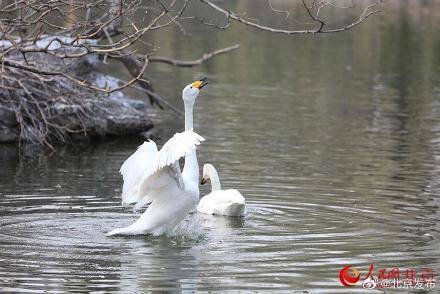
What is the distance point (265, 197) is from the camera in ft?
42.3

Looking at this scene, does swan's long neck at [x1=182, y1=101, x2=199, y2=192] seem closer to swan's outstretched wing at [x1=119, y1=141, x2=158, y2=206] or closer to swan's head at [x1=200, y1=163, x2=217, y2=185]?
swan's outstretched wing at [x1=119, y1=141, x2=158, y2=206]

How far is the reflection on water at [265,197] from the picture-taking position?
360 inches

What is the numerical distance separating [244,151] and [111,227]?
550cm

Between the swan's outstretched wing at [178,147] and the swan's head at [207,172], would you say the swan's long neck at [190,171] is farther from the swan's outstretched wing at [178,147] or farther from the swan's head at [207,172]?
the swan's head at [207,172]

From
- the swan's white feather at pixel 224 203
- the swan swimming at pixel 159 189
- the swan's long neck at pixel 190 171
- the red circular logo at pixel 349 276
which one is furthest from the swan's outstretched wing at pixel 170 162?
the red circular logo at pixel 349 276

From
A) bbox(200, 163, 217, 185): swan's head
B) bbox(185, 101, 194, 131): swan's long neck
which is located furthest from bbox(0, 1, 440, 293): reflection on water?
bbox(185, 101, 194, 131): swan's long neck

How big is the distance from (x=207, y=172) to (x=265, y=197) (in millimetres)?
791

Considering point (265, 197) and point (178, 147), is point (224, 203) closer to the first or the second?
point (265, 197)

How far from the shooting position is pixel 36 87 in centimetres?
1686

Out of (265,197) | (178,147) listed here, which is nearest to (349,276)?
(178,147)

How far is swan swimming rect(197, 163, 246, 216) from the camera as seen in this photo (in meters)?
11.8


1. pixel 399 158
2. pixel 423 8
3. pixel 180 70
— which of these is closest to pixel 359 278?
pixel 399 158

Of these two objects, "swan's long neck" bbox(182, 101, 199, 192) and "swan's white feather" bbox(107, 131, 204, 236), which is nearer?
"swan's white feather" bbox(107, 131, 204, 236)

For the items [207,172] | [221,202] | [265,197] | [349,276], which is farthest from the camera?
[207,172]
